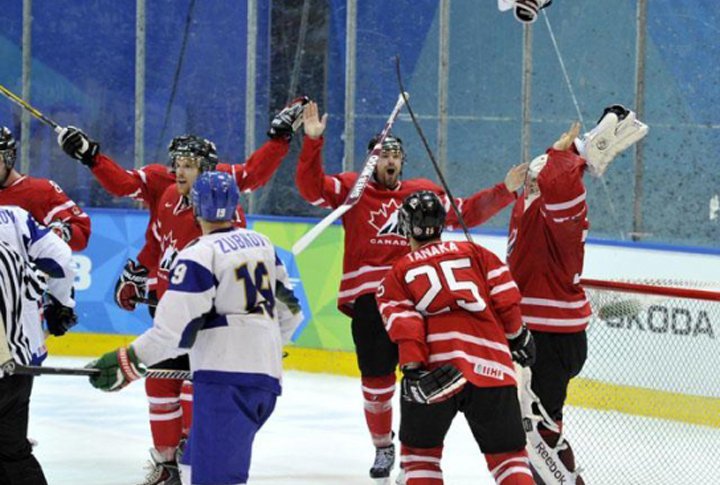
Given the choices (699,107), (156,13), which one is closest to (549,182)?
(699,107)

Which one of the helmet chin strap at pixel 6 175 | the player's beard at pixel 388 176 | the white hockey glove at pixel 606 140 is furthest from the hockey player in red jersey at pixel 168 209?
the white hockey glove at pixel 606 140

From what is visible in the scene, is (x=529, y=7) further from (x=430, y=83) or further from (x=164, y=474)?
(x=430, y=83)

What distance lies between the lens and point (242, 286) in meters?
4.24

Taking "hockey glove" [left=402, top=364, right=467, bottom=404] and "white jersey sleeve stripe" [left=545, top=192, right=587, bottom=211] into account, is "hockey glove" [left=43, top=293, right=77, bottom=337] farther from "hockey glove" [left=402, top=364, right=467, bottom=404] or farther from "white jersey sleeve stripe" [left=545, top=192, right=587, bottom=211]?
"white jersey sleeve stripe" [left=545, top=192, right=587, bottom=211]

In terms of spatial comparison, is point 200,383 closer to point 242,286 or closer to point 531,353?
point 242,286

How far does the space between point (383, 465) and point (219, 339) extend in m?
1.88

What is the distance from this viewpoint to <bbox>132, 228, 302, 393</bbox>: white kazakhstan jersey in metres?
4.15

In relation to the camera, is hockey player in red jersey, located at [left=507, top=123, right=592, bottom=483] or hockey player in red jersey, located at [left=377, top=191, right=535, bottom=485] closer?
hockey player in red jersey, located at [left=377, top=191, right=535, bottom=485]

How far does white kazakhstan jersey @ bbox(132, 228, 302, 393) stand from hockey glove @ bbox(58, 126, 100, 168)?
6.51 ft

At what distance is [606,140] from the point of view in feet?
17.0

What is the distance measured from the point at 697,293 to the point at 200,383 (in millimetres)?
2031

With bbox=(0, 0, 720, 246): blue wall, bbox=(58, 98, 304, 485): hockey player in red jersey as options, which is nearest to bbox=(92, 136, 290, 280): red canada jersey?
bbox=(58, 98, 304, 485): hockey player in red jersey

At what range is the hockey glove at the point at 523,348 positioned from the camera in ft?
15.2

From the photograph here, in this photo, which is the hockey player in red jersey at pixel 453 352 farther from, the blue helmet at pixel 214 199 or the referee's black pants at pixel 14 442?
the referee's black pants at pixel 14 442
